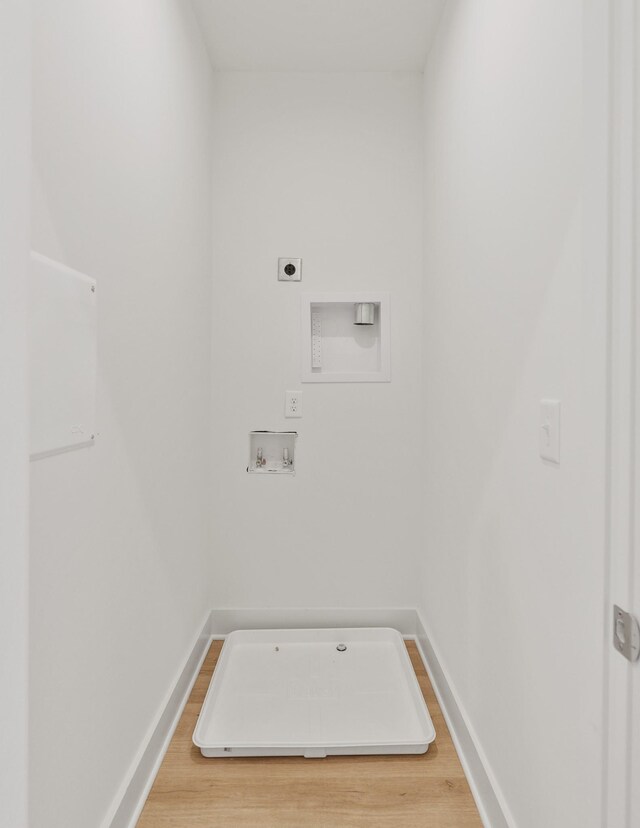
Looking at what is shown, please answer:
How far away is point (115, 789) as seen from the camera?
119 cm

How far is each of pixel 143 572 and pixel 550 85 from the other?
1488 millimetres

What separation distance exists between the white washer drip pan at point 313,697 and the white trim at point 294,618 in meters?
0.10

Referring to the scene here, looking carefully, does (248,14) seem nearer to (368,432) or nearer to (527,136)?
(527,136)

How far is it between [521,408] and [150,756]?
136 centimetres

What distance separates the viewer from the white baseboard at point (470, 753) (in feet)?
4.02

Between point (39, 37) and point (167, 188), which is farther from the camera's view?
point (167, 188)

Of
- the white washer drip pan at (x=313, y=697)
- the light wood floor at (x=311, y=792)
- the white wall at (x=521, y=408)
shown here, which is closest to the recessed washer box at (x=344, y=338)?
the white wall at (x=521, y=408)

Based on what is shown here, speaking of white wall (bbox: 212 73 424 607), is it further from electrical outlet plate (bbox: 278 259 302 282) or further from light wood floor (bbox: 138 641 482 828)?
light wood floor (bbox: 138 641 482 828)

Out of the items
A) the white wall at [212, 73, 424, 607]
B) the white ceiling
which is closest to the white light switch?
the white wall at [212, 73, 424, 607]

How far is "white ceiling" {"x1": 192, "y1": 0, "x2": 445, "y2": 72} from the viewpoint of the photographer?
1.86 metres

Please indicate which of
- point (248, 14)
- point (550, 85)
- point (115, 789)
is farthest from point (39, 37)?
point (115, 789)

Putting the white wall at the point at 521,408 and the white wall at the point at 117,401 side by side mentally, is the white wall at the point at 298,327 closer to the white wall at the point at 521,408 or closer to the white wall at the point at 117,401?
the white wall at the point at 117,401

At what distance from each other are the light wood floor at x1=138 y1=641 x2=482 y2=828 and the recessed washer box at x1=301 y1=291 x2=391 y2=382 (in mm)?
1390

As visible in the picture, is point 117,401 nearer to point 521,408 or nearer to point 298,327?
point 521,408
